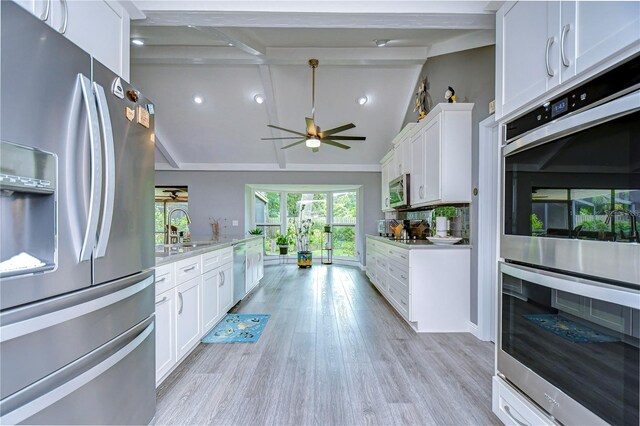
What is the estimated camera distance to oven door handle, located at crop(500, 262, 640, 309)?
893 mm

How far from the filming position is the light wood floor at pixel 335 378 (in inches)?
70.2

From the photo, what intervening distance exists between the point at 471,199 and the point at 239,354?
276 centimetres

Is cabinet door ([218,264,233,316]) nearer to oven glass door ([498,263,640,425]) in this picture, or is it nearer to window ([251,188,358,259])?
oven glass door ([498,263,640,425])

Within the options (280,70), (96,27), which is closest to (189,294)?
(96,27)

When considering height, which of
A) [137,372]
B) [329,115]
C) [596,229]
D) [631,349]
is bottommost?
[137,372]

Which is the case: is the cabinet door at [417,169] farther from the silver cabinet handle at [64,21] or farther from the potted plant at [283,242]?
the potted plant at [283,242]

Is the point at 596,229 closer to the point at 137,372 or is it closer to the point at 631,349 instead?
the point at 631,349

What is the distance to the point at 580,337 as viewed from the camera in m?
1.07

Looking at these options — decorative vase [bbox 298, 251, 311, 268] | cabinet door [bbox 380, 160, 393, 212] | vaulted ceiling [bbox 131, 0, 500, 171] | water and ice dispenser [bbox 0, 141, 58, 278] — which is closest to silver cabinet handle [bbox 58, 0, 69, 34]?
A: water and ice dispenser [bbox 0, 141, 58, 278]

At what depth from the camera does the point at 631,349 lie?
0.89 meters

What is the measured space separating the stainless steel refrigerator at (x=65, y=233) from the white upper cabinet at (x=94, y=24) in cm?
15

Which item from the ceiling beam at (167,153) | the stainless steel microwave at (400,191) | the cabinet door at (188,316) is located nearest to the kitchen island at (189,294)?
the cabinet door at (188,316)

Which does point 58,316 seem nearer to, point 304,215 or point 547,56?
point 547,56

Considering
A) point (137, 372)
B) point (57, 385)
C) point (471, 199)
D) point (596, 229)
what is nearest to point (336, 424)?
point (137, 372)
